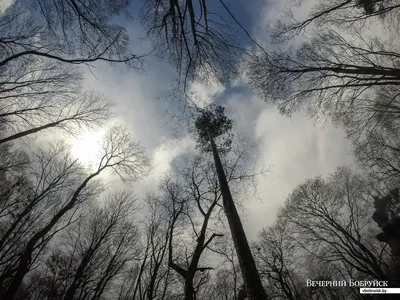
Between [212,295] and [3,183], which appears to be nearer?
[3,183]

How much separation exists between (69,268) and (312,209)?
1970 cm

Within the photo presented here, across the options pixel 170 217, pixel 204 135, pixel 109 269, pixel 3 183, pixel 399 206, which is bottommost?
pixel 109 269

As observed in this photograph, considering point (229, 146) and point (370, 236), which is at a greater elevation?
point (370, 236)

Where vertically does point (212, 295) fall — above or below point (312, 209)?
below

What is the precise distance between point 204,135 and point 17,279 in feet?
29.2

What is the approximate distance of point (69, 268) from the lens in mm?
16547

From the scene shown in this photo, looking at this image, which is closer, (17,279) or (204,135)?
(17,279)

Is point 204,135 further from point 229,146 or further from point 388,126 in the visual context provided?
point 388,126

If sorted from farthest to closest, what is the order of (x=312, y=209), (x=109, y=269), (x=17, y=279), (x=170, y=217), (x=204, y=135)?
(x=312, y=209) < (x=109, y=269) < (x=170, y=217) < (x=204, y=135) < (x=17, y=279)

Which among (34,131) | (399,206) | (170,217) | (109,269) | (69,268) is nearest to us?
(34,131)

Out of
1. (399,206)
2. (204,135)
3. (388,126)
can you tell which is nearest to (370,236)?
(399,206)

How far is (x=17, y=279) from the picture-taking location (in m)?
7.24

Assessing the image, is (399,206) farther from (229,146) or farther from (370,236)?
(229,146)

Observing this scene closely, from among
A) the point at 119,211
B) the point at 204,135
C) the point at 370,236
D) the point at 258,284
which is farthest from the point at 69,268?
the point at 370,236
